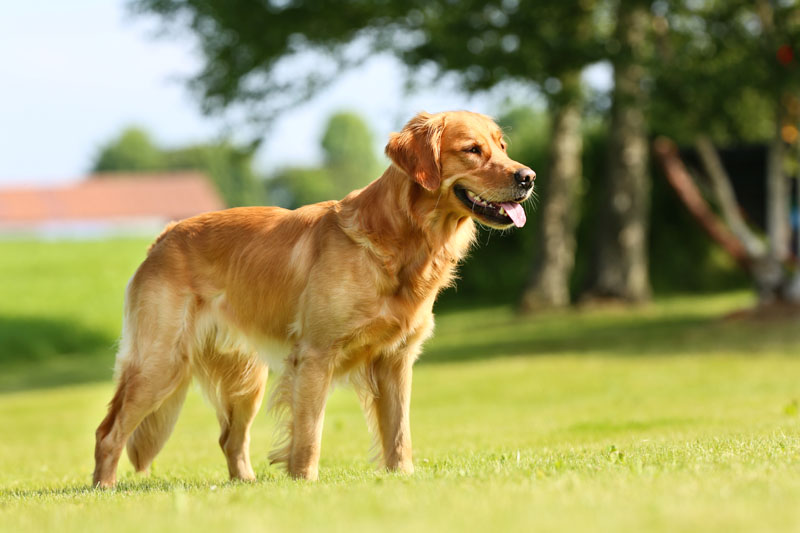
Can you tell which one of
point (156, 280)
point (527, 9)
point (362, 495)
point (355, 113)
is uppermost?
point (355, 113)

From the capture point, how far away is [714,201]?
26.6 meters

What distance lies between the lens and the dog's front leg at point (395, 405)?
6.62 metres

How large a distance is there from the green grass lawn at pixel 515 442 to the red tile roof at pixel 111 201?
56.9 metres

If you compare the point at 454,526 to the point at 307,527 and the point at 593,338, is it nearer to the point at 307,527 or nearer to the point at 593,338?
the point at 307,527

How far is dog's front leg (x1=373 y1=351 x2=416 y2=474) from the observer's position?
6621 mm

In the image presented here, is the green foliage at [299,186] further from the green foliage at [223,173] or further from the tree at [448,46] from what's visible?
the tree at [448,46]

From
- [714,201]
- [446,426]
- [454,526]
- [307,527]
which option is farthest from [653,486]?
[714,201]

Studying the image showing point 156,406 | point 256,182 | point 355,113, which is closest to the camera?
point 156,406

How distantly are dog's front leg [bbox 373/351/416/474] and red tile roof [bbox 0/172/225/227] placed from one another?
251 ft

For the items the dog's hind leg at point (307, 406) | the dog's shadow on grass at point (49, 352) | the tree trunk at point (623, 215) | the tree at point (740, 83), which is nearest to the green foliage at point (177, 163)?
the dog's shadow on grass at point (49, 352)

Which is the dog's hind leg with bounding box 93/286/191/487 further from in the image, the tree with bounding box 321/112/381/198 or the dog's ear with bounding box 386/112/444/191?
the tree with bounding box 321/112/381/198

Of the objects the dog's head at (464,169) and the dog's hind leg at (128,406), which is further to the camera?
the dog's hind leg at (128,406)

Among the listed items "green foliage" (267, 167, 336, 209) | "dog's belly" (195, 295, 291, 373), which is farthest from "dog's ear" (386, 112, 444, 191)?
"green foliage" (267, 167, 336, 209)

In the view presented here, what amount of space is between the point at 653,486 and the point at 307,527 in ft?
5.23
